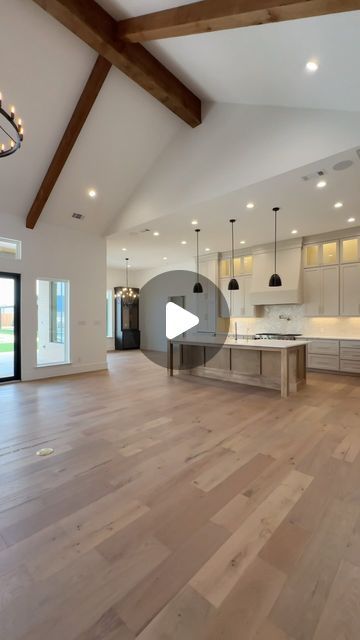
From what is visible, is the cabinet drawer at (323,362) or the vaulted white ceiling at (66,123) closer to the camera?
the vaulted white ceiling at (66,123)

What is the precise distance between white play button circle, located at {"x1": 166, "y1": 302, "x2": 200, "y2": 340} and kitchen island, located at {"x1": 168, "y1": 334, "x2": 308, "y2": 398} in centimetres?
337

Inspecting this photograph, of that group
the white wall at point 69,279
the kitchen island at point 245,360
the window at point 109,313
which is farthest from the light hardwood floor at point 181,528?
the window at point 109,313

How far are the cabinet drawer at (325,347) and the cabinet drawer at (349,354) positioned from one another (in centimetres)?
10

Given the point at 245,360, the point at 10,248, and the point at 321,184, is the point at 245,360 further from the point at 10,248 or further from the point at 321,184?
the point at 10,248

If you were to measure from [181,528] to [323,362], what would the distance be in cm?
610

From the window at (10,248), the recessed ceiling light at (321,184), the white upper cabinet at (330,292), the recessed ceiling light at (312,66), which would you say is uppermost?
the recessed ceiling light at (312,66)

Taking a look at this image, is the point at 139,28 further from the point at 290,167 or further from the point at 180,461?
the point at 180,461

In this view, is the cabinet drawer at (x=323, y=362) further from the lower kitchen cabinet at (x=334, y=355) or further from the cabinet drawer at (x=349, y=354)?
the cabinet drawer at (x=349, y=354)

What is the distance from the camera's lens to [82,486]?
92.1 inches

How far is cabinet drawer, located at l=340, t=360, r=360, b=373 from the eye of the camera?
648 cm

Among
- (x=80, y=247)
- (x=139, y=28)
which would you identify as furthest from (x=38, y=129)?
(x=80, y=247)

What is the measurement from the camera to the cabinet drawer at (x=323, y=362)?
6754 mm

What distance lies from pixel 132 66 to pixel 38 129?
1885mm

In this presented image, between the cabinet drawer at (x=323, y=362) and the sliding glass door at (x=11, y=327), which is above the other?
the sliding glass door at (x=11, y=327)
